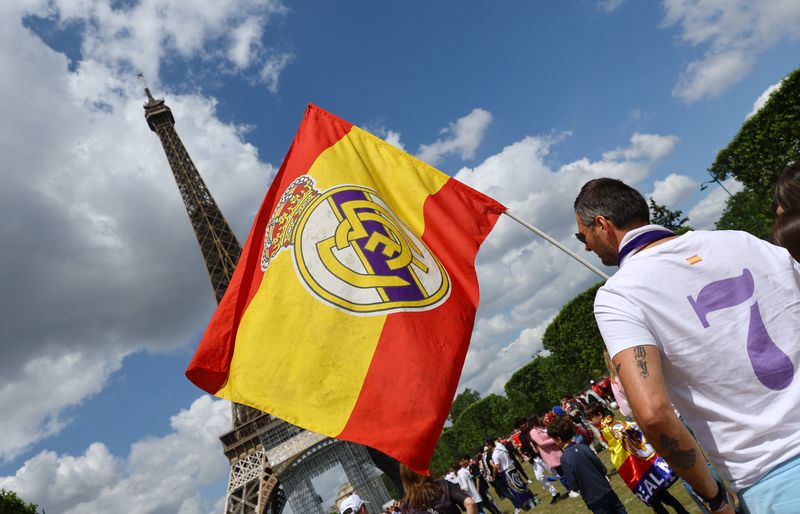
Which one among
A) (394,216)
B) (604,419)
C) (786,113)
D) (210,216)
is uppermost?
(210,216)

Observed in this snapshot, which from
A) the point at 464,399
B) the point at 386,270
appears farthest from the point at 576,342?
the point at 464,399

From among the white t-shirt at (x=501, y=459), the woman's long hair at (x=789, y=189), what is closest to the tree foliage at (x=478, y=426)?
the white t-shirt at (x=501, y=459)

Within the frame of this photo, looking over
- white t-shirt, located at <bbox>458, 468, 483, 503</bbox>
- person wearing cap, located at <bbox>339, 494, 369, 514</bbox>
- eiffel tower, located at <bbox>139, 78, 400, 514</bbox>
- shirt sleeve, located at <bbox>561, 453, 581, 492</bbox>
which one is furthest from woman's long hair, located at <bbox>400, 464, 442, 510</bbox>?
eiffel tower, located at <bbox>139, 78, 400, 514</bbox>

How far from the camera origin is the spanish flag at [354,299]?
4.13 metres

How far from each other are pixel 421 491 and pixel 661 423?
3.47 metres

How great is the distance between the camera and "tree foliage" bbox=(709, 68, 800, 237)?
752 inches

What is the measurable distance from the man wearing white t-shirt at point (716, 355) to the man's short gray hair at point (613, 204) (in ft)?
0.65

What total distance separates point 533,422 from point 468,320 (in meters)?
9.90

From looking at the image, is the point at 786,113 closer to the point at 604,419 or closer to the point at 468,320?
the point at 604,419

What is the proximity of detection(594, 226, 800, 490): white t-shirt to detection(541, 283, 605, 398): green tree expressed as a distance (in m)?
34.4

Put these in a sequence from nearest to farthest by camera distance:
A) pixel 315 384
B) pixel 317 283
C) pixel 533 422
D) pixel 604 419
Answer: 1. pixel 315 384
2. pixel 317 283
3. pixel 604 419
4. pixel 533 422

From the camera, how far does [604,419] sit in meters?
7.34

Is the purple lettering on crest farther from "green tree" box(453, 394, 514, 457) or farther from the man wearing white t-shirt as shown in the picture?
"green tree" box(453, 394, 514, 457)

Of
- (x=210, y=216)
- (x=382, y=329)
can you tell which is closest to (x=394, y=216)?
(x=382, y=329)
